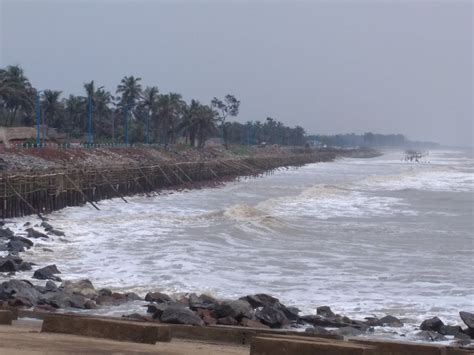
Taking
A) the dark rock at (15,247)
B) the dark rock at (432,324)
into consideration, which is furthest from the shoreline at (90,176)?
the dark rock at (432,324)

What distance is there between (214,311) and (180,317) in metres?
0.97

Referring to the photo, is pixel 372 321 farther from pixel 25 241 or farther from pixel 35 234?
pixel 35 234

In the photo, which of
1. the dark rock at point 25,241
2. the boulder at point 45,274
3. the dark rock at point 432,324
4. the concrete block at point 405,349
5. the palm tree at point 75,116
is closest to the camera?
the concrete block at point 405,349

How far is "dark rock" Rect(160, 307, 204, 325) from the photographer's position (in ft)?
38.3

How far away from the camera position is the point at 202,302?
44.7 ft

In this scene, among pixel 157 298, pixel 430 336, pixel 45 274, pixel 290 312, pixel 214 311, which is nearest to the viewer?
pixel 430 336

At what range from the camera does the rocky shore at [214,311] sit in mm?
12117

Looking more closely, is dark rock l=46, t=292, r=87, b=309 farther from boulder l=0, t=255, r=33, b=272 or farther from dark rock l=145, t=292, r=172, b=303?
boulder l=0, t=255, r=33, b=272

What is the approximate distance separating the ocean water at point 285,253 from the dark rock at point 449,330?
545 mm

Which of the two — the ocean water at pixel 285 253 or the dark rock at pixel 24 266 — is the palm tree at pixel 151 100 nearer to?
the ocean water at pixel 285 253

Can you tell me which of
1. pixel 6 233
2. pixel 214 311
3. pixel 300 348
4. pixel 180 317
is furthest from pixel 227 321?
pixel 6 233

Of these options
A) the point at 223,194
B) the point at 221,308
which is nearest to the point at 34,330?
the point at 221,308

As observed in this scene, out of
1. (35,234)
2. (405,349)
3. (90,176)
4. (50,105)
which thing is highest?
(50,105)

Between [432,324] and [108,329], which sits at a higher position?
[108,329]
